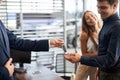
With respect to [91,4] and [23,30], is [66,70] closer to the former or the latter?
[23,30]

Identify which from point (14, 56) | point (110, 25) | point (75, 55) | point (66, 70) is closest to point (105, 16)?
point (110, 25)

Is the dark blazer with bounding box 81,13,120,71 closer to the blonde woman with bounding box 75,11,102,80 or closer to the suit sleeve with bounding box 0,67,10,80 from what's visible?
the suit sleeve with bounding box 0,67,10,80

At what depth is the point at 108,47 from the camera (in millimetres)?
2076

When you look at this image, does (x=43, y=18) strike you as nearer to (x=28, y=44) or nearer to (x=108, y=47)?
(x=28, y=44)

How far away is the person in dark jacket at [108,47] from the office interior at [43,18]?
2487 millimetres

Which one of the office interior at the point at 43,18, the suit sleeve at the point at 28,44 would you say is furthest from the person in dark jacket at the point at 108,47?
the office interior at the point at 43,18

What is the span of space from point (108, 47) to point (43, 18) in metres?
3.11

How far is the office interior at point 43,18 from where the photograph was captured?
4.75m

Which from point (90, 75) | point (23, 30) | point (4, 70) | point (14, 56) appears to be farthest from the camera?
point (23, 30)

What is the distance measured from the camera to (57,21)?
510 cm

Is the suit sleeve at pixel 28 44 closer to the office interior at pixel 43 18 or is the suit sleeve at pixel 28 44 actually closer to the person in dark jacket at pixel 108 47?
the person in dark jacket at pixel 108 47

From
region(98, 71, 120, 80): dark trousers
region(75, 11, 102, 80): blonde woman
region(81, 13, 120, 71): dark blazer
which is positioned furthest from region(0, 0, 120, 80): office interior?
region(81, 13, 120, 71): dark blazer

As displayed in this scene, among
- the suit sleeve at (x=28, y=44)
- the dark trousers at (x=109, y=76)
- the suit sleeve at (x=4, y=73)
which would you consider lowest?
the dark trousers at (x=109, y=76)

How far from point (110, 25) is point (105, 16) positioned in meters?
0.10
